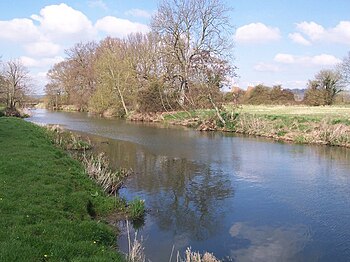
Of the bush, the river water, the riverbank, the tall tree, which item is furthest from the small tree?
the bush

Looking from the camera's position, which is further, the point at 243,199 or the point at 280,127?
the point at 280,127

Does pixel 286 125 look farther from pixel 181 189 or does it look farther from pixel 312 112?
pixel 181 189

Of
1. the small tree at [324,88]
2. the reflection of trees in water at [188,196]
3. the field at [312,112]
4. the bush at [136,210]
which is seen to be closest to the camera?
the reflection of trees in water at [188,196]

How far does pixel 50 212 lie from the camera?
8.11 m

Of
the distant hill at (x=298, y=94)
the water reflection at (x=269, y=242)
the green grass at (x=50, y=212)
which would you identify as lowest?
the water reflection at (x=269, y=242)

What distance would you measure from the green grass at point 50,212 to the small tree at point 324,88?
4714cm

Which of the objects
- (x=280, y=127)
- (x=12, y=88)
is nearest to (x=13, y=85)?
(x=12, y=88)

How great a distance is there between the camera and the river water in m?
8.71

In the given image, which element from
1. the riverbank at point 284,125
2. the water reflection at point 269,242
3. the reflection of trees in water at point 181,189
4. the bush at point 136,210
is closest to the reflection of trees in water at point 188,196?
the reflection of trees in water at point 181,189

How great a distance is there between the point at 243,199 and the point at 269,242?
3614 millimetres

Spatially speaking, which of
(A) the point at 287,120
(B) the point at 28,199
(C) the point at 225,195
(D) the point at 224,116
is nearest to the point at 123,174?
(C) the point at 225,195

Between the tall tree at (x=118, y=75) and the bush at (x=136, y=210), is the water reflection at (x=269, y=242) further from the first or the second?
the tall tree at (x=118, y=75)

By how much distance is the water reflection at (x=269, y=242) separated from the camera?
8.20 m

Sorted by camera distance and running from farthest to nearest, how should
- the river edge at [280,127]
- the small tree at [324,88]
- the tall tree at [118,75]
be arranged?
1. the small tree at [324,88]
2. the tall tree at [118,75]
3. the river edge at [280,127]
